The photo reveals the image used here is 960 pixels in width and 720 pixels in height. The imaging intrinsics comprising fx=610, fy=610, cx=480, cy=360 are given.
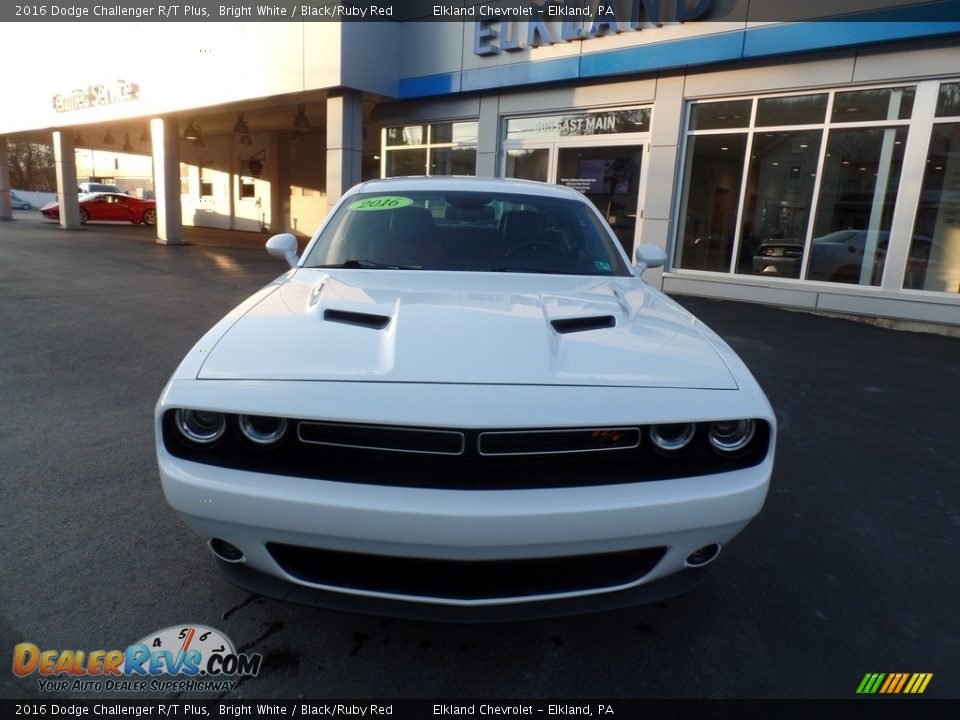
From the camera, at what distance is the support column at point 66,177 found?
2173cm

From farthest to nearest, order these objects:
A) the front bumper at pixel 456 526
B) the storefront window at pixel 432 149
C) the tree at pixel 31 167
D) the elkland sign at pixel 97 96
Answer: the tree at pixel 31 167, the elkland sign at pixel 97 96, the storefront window at pixel 432 149, the front bumper at pixel 456 526

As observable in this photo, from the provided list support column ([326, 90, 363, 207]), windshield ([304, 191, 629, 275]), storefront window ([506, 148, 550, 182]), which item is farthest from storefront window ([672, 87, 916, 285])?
windshield ([304, 191, 629, 275])

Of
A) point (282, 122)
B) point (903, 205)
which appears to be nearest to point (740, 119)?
point (903, 205)

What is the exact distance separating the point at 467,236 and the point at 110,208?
94.9 feet

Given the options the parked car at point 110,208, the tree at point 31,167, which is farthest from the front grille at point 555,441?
the tree at point 31,167

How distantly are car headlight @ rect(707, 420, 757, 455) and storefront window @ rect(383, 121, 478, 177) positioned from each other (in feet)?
37.9

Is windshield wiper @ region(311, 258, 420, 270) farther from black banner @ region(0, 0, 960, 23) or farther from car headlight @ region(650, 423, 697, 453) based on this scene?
black banner @ region(0, 0, 960, 23)

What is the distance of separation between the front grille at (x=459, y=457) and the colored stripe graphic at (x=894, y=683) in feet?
2.75

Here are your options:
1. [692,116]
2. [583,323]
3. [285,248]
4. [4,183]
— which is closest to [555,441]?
[583,323]

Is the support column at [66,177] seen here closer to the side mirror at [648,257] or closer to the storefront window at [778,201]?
the storefront window at [778,201]

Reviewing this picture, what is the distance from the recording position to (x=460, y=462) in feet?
5.75

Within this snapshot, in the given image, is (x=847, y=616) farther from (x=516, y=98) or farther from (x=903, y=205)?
(x=516, y=98)

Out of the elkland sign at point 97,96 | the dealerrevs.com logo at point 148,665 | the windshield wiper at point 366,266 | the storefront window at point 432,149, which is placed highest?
the elkland sign at point 97,96

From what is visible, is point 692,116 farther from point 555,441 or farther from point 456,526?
point 456,526
